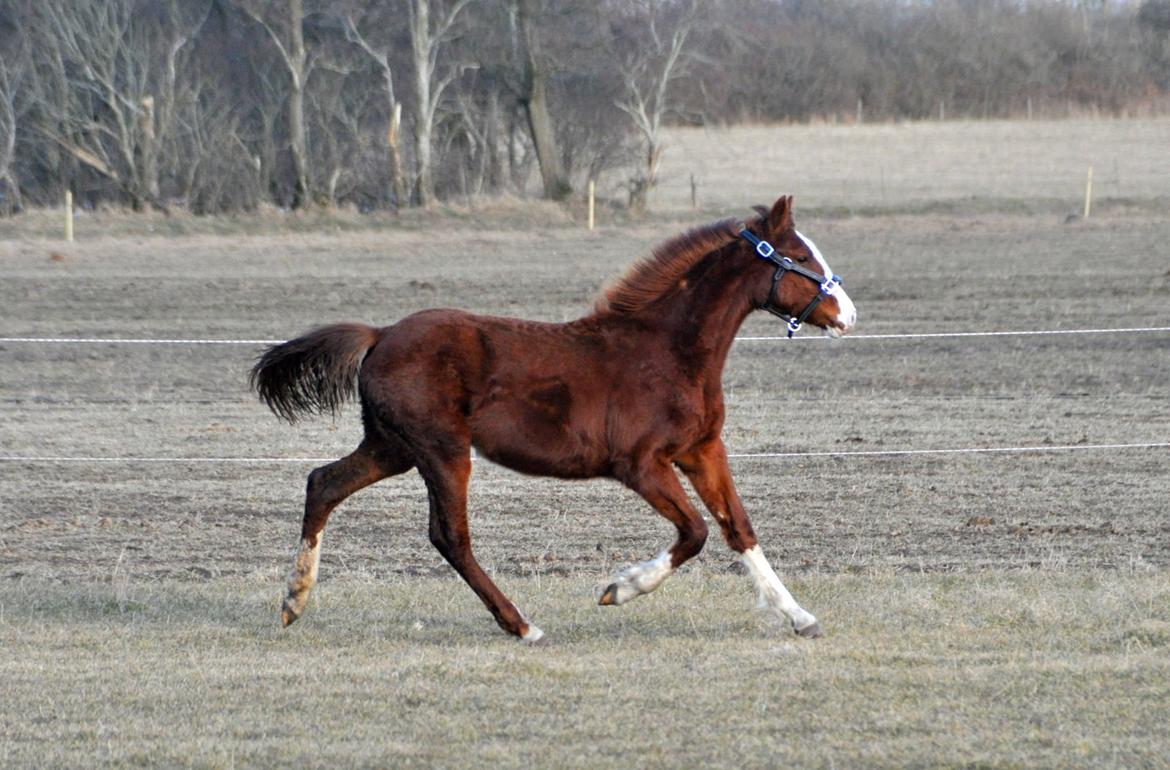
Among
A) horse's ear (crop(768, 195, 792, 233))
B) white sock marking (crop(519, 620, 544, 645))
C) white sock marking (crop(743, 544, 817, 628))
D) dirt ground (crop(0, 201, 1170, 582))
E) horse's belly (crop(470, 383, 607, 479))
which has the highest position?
horse's ear (crop(768, 195, 792, 233))

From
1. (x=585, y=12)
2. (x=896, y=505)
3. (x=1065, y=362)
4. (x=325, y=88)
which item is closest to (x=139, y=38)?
(x=325, y=88)

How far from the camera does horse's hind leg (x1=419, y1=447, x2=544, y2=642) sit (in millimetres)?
6543

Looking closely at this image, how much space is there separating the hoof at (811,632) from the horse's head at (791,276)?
138 cm

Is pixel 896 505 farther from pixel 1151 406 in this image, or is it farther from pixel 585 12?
pixel 585 12

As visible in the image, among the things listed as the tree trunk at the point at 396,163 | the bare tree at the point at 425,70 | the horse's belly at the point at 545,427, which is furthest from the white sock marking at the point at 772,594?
the tree trunk at the point at 396,163

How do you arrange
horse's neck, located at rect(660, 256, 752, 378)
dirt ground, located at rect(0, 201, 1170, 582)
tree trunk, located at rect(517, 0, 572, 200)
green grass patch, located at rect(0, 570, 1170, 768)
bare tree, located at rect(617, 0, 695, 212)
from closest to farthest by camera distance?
green grass patch, located at rect(0, 570, 1170, 768) → horse's neck, located at rect(660, 256, 752, 378) → dirt ground, located at rect(0, 201, 1170, 582) → tree trunk, located at rect(517, 0, 572, 200) → bare tree, located at rect(617, 0, 695, 212)

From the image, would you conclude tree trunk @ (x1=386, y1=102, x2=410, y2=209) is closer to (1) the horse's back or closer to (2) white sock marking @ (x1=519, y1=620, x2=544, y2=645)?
(1) the horse's back

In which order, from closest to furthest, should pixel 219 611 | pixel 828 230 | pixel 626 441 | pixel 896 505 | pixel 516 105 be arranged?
pixel 626 441 → pixel 219 611 → pixel 896 505 → pixel 828 230 → pixel 516 105

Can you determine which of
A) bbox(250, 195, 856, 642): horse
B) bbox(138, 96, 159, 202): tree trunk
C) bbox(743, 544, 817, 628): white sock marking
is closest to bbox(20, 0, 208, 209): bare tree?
bbox(138, 96, 159, 202): tree trunk

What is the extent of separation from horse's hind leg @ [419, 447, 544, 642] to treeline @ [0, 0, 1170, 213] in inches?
1139

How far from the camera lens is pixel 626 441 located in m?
6.55

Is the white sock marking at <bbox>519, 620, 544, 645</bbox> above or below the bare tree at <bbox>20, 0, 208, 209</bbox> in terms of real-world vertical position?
below

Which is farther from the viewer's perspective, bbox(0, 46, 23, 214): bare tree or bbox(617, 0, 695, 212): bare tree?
bbox(617, 0, 695, 212): bare tree

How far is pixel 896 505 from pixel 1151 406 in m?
4.58
